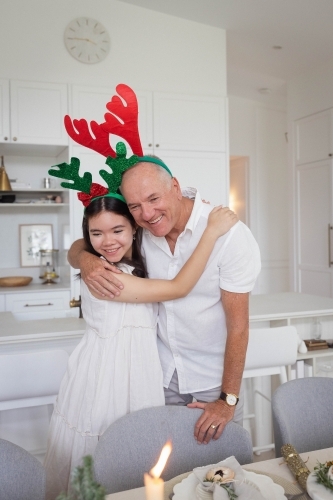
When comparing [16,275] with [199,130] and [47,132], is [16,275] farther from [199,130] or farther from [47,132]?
[199,130]

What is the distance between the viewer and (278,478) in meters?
1.07

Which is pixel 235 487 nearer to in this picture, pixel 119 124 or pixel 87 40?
pixel 119 124

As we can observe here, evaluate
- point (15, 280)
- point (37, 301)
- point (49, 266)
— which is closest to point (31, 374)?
point (37, 301)

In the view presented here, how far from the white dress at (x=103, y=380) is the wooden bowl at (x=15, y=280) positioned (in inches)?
106

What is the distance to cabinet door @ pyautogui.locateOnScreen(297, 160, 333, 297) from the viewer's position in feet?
16.3

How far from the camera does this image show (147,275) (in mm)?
1591

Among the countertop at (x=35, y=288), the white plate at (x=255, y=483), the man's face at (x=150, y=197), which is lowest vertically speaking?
the white plate at (x=255, y=483)

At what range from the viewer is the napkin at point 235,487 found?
3.03 feet

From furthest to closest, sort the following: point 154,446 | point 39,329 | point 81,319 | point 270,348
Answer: point 81,319
point 39,329
point 270,348
point 154,446

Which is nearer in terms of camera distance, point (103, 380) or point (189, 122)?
point (103, 380)

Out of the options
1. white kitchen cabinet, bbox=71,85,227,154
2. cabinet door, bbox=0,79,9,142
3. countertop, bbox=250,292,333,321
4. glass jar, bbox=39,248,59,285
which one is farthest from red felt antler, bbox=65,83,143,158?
glass jar, bbox=39,248,59,285

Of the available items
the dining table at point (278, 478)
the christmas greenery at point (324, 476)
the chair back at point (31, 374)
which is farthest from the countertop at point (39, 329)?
the christmas greenery at point (324, 476)

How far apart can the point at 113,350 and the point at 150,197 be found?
18.0 inches

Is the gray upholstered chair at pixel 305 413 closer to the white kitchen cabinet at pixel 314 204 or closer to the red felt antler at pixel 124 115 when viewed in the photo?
the red felt antler at pixel 124 115
